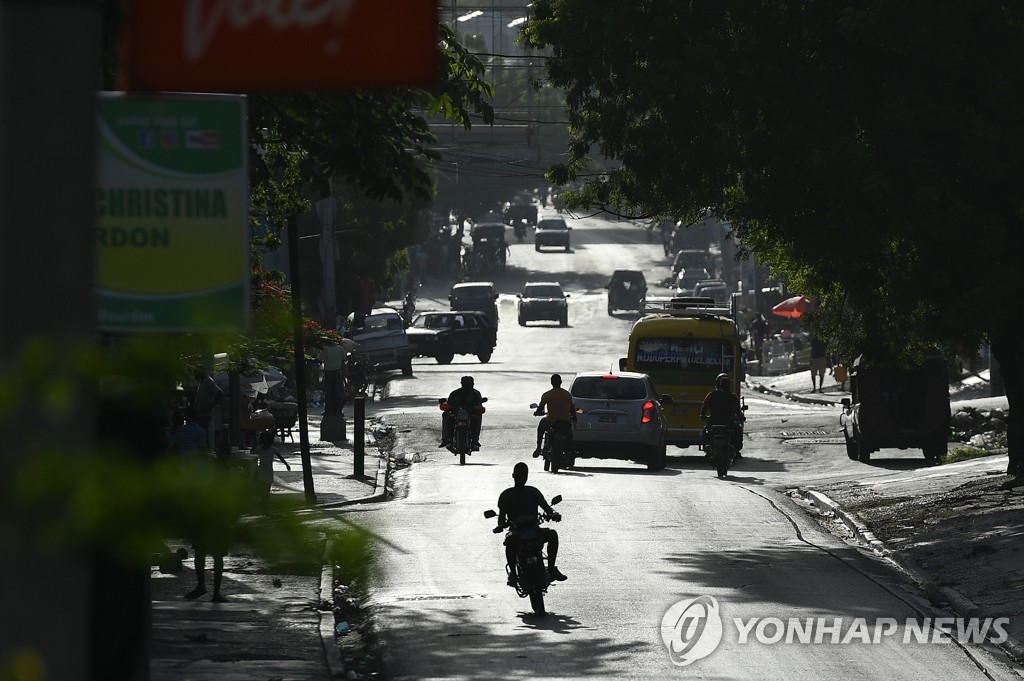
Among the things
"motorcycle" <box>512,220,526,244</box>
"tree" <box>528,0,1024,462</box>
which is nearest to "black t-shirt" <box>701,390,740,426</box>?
"tree" <box>528,0,1024,462</box>

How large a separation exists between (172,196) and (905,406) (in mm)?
24081

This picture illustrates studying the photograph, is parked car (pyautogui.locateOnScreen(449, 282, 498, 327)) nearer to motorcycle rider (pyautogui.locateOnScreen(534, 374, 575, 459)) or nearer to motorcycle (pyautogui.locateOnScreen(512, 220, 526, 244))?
motorcycle rider (pyautogui.locateOnScreen(534, 374, 575, 459))

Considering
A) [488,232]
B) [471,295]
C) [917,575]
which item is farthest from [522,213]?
[917,575]

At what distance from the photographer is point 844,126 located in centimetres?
1927

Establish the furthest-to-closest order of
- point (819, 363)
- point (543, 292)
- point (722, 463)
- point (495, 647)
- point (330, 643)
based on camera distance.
A: point (543, 292) → point (819, 363) → point (722, 463) → point (330, 643) → point (495, 647)

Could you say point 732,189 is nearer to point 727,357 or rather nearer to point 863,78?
point 863,78

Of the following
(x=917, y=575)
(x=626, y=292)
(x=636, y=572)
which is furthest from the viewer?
(x=626, y=292)

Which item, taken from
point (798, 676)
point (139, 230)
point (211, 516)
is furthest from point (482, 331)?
point (211, 516)

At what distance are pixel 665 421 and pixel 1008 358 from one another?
28.5 ft

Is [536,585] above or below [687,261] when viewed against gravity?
below

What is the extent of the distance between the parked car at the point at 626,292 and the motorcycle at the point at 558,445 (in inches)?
1959

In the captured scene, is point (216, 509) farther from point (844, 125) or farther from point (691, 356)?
point (691, 356)

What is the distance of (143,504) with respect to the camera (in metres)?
2.10

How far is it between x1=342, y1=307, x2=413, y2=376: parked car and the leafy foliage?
27.7m
